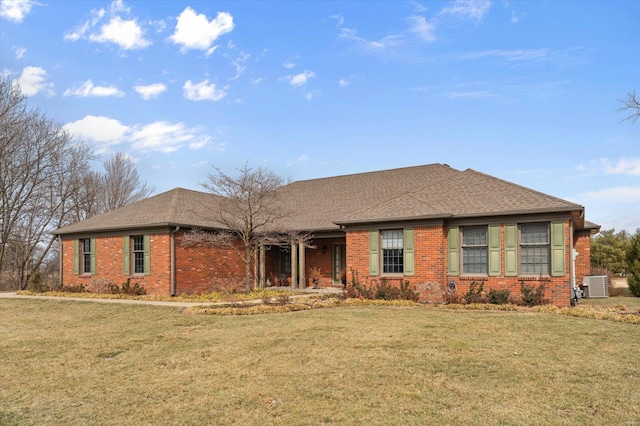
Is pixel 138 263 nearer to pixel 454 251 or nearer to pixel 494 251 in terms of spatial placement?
pixel 454 251

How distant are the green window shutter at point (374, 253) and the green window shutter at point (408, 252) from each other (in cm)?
99

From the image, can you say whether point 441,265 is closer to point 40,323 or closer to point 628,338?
point 628,338

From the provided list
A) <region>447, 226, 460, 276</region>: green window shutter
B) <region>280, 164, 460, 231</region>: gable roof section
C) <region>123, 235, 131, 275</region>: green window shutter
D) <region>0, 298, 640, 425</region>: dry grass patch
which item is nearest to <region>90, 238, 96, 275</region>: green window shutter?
<region>123, 235, 131, 275</region>: green window shutter

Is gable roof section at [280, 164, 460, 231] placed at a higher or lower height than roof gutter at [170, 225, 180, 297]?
higher

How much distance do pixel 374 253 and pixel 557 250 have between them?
18.8 feet

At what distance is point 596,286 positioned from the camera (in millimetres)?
20703

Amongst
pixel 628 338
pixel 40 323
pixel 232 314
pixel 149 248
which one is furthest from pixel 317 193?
pixel 628 338

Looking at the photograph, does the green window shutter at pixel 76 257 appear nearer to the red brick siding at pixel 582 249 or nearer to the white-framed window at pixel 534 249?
the white-framed window at pixel 534 249

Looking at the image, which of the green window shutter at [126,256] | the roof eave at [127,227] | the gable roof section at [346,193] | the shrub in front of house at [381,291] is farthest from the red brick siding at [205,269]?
the shrub in front of house at [381,291]

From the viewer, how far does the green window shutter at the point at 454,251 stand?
16.3 m

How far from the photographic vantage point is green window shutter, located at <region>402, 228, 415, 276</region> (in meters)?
16.7

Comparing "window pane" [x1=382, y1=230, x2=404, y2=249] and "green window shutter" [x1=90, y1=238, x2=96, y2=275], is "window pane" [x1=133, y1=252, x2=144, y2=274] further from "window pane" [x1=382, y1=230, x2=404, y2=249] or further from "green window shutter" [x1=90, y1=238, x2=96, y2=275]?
"window pane" [x1=382, y1=230, x2=404, y2=249]

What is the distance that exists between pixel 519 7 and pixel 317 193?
47.4 feet

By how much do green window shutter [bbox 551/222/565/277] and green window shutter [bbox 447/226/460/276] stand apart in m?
2.78
